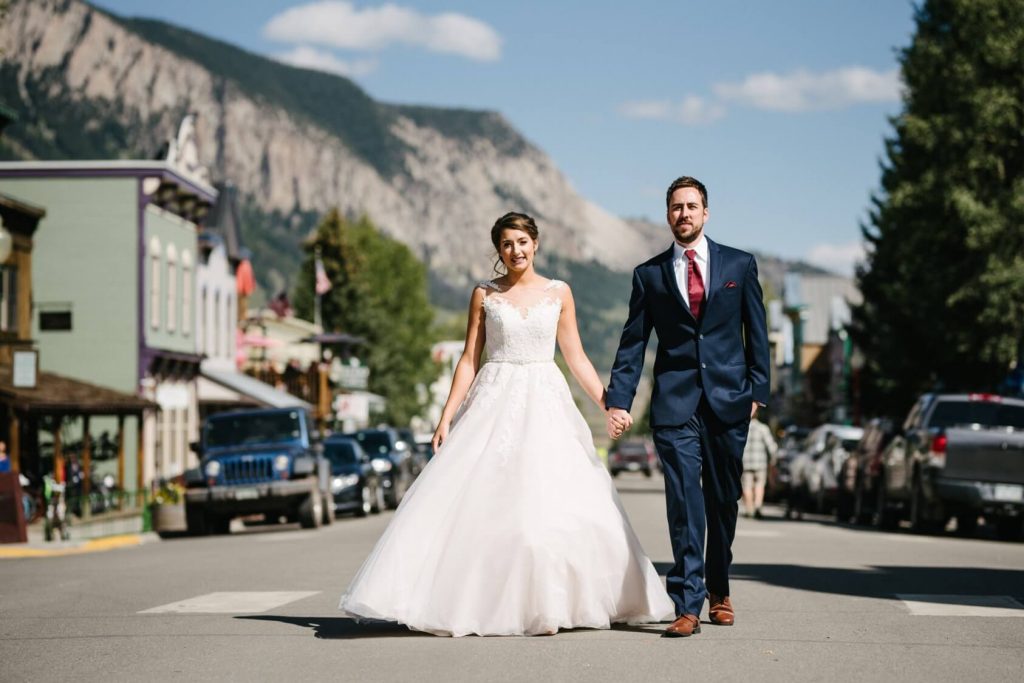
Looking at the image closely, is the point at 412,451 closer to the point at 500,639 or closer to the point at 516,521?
the point at 516,521

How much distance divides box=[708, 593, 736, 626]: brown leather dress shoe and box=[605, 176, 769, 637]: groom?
0.46m

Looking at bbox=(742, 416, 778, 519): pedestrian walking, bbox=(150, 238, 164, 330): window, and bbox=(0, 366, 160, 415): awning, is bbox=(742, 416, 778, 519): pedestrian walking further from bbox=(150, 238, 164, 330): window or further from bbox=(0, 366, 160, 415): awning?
bbox=(150, 238, 164, 330): window

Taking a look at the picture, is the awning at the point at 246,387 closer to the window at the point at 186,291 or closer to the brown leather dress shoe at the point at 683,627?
the window at the point at 186,291

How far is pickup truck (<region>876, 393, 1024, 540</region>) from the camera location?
23.0 m

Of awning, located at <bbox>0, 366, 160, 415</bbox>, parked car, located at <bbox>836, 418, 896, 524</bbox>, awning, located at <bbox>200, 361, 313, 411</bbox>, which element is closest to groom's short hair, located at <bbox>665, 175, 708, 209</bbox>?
parked car, located at <bbox>836, 418, 896, 524</bbox>

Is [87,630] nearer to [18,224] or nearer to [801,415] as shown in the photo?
[18,224]

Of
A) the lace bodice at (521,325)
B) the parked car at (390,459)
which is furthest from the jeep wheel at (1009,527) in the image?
the lace bodice at (521,325)

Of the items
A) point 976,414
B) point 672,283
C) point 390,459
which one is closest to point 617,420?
point 672,283

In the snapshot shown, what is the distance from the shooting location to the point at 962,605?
1124cm

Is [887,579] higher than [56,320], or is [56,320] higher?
[56,320]

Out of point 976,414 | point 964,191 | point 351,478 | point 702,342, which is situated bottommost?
point 351,478

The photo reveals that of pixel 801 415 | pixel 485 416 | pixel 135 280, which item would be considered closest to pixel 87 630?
pixel 485 416

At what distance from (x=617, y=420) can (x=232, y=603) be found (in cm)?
373

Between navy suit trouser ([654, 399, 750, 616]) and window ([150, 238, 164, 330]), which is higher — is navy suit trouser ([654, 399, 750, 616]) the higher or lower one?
the lower one
